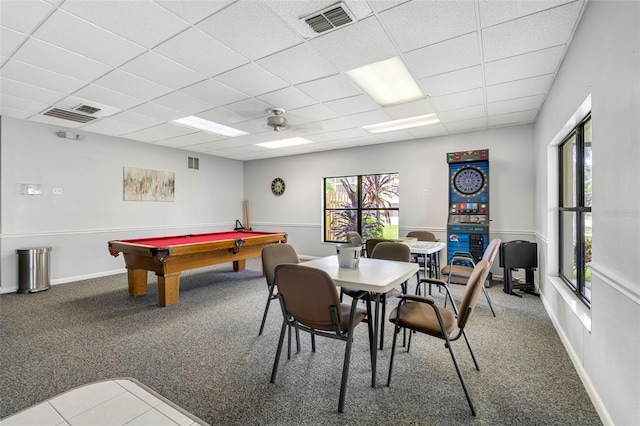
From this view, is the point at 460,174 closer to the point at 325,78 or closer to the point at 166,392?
the point at 325,78

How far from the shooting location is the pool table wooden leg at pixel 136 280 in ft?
14.2

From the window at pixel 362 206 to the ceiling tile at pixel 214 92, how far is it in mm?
3733

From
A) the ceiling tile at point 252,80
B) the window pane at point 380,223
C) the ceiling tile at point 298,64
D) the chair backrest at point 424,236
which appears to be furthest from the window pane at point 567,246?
the ceiling tile at point 252,80

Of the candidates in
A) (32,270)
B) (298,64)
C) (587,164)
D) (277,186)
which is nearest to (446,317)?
(587,164)

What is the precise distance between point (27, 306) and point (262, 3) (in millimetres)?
4773

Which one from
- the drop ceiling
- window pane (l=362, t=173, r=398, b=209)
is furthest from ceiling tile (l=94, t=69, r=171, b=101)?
window pane (l=362, t=173, r=398, b=209)

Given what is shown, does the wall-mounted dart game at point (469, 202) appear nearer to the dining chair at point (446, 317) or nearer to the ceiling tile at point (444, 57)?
the ceiling tile at point (444, 57)

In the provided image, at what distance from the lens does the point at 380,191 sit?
6.72 m

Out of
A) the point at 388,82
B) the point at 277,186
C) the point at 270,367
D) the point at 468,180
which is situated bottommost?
the point at 270,367

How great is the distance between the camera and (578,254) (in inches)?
108

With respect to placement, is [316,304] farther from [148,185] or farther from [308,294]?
[148,185]

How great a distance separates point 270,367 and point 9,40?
11.6 ft

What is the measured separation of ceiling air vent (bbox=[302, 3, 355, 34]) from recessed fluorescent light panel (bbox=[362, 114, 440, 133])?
269cm

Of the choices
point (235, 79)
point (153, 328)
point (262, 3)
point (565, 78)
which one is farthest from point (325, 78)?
point (153, 328)
